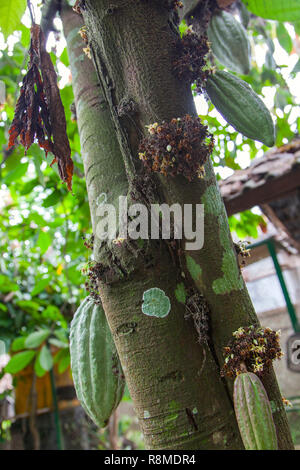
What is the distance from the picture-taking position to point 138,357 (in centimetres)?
65

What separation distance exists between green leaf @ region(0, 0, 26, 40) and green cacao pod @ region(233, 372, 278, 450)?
834 millimetres

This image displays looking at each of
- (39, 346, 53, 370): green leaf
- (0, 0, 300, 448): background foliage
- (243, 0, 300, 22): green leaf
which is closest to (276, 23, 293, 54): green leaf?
(0, 0, 300, 448): background foliage

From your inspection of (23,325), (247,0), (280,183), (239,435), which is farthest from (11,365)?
(247,0)

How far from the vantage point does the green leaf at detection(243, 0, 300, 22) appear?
0.93m

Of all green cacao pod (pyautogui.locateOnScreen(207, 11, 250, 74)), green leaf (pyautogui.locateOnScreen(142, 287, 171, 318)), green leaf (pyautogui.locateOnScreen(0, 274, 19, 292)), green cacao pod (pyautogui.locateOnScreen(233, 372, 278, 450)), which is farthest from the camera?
green leaf (pyautogui.locateOnScreen(0, 274, 19, 292))

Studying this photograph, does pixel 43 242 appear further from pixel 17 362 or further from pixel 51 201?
pixel 17 362

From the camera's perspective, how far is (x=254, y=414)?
0.55 m

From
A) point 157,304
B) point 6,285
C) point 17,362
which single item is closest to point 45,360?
point 17,362

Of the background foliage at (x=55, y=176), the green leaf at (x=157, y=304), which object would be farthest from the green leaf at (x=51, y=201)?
the green leaf at (x=157, y=304)

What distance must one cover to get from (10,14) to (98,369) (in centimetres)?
76

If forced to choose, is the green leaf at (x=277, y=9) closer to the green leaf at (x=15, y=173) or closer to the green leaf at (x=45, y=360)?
the green leaf at (x=15, y=173)

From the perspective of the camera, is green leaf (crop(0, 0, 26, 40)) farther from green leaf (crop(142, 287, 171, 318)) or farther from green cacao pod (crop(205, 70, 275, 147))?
green leaf (crop(142, 287, 171, 318))

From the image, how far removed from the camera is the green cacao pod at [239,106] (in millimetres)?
849
